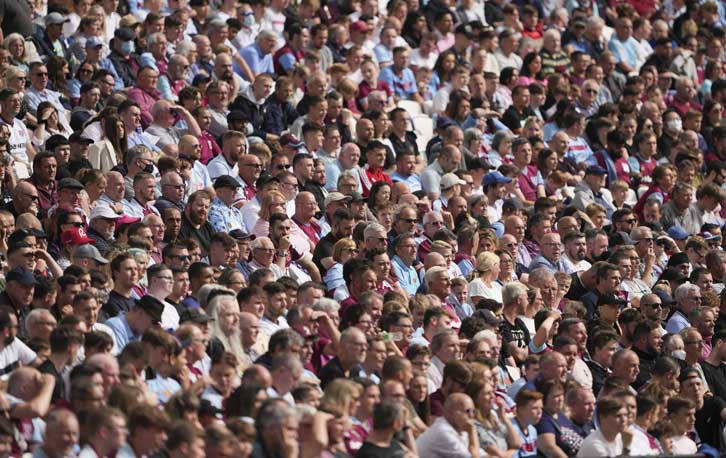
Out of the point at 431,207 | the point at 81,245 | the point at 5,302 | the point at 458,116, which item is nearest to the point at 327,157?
the point at 431,207

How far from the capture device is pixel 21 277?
9875 mm

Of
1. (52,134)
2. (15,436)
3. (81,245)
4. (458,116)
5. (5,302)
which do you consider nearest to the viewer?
(15,436)

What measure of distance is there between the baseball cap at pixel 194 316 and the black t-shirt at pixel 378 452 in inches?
50.1

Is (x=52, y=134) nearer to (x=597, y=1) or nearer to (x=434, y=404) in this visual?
(x=434, y=404)

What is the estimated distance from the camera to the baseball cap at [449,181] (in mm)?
14344

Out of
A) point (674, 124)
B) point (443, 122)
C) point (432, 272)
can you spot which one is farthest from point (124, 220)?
point (674, 124)

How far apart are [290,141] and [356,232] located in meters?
1.92

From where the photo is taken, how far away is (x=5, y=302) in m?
9.85

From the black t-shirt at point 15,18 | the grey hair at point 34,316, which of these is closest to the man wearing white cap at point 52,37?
the black t-shirt at point 15,18

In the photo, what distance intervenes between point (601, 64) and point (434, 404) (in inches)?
378

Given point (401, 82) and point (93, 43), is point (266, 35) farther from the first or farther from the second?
point (93, 43)

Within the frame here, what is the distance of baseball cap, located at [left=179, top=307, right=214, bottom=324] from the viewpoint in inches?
378

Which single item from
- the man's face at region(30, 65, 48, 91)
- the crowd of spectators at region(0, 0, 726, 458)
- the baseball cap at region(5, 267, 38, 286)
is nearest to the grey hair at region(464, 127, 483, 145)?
the crowd of spectators at region(0, 0, 726, 458)

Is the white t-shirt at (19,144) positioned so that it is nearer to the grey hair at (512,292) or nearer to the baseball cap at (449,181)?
the baseball cap at (449,181)
